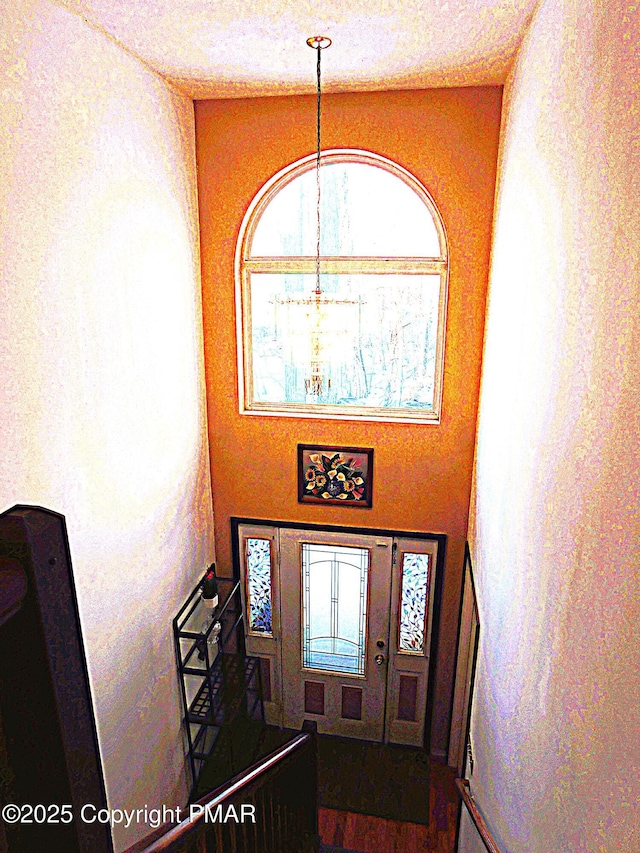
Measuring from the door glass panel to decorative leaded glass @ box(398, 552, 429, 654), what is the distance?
0.27 m

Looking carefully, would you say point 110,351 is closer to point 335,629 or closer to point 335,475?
point 335,475

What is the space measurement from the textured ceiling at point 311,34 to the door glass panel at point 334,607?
2.87 m

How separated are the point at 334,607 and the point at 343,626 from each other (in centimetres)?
16

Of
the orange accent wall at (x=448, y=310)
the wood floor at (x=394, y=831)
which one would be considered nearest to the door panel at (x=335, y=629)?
the orange accent wall at (x=448, y=310)

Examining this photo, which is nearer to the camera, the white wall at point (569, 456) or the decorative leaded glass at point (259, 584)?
the white wall at point (569, 456)

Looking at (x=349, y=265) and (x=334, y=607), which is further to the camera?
(x=334, y=607)

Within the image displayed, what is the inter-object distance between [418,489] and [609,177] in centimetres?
271

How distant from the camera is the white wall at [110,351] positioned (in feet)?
7.20

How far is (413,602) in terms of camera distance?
167 inches

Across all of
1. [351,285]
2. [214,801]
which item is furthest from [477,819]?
[351,285]

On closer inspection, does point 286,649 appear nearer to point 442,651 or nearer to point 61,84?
point 442,651

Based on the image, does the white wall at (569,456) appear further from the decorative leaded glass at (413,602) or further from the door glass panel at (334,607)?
the door glass panel at (334,607)

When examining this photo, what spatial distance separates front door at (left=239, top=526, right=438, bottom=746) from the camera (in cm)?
418

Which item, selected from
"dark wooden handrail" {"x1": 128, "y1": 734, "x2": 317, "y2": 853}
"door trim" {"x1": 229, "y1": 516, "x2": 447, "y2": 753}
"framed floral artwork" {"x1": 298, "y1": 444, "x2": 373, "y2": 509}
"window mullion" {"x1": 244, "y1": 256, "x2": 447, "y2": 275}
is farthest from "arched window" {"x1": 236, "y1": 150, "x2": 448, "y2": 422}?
"dark wooden handrail" {"x1": 128, "y1": 734, "x2": 317, "y2": 853}
